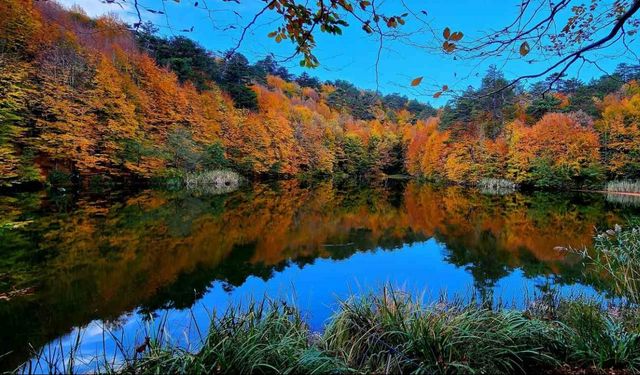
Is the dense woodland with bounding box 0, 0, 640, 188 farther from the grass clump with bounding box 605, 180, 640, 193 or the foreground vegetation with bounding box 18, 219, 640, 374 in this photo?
the foreground vegetation with bounding box 18, 219, 640, 374

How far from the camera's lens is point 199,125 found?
2970 cm

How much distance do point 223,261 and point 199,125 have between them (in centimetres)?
2441

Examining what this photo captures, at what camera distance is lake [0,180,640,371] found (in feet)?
15.6

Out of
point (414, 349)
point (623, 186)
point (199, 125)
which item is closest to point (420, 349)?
point (414, 349)

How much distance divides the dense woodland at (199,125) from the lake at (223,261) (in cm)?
387

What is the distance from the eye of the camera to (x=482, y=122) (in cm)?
3309

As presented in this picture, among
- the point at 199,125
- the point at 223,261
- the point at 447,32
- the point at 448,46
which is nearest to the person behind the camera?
the point at 447,32

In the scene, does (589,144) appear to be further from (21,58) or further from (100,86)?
(21,58)

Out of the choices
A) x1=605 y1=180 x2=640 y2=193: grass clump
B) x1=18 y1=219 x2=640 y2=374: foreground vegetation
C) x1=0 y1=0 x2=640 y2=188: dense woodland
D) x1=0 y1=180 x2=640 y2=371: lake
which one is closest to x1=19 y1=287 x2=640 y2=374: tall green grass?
x1=18 y1=219 x2=640 y2=374: foreground vegetation

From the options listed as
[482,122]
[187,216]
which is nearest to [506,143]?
[482,122]

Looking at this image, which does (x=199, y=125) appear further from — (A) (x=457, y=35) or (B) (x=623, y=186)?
(B) (x=623, y=186)

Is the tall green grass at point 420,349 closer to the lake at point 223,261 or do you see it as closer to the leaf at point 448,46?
the lake at point 223,261

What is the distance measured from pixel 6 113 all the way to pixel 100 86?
7.51m

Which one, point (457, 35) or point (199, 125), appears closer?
point (457, 35)
